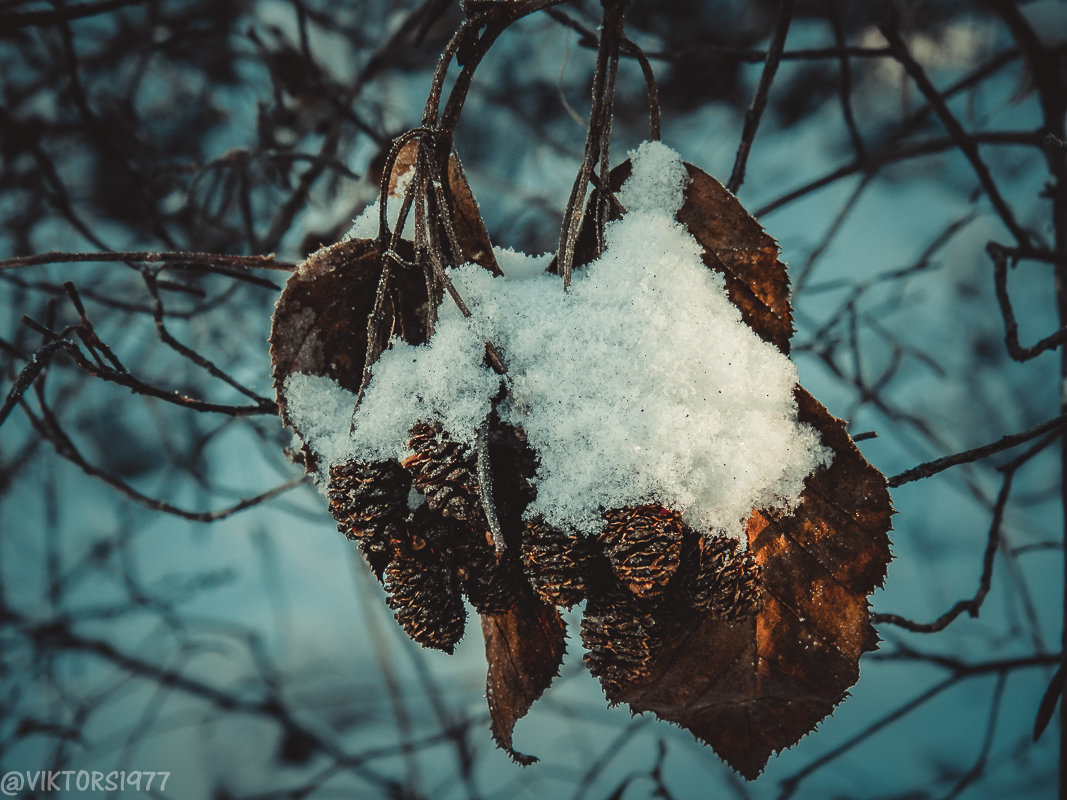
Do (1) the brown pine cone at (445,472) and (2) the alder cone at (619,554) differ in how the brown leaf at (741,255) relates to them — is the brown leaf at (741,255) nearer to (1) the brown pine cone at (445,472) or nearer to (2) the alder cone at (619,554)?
(2) the alder cone at (619,554)

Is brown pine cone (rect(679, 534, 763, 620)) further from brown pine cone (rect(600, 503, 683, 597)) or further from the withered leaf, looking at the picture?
the withered leaf

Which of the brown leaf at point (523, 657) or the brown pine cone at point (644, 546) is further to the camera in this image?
the brown leaf at point (523, 657)

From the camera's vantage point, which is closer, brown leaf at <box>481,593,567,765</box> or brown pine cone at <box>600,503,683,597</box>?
brown pine cone at <box>600,503,683,597</box>

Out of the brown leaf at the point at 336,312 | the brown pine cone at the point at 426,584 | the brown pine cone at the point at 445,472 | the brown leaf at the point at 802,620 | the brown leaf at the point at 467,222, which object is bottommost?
the brown leaf at the point at 802,620

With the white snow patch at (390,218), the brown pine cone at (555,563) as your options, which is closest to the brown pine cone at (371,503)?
the brown pine cone at (555,563)

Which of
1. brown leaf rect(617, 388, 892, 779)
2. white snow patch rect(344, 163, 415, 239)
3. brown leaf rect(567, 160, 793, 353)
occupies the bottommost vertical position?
brown leaf rect(617, 388, 892, 779)

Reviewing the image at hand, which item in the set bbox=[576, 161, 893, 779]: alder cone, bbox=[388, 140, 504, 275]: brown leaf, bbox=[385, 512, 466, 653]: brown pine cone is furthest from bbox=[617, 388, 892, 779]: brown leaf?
bbox=[388, 140, 504, 275]: brown leaf

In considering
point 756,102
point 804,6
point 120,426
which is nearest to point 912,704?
point 756,102
